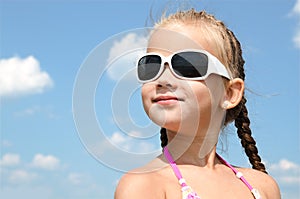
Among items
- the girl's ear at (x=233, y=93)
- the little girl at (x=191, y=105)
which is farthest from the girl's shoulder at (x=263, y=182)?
the girl's ear at (x=233, y=93)

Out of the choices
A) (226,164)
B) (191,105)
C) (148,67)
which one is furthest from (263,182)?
(148,67)

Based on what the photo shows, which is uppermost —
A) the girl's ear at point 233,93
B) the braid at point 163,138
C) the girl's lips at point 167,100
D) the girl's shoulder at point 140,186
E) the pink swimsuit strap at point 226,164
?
the girl's ear at point 233,93

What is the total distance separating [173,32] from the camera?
12.9ft

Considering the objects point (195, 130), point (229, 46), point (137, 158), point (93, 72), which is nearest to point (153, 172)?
point (137, 158)

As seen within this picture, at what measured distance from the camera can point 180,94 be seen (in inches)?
146

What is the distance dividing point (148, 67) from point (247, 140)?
4.18 feet

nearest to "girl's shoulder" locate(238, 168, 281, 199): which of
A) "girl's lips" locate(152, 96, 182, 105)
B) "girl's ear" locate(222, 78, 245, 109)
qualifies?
"girl's ear" locate(222, 78, 245, 109)

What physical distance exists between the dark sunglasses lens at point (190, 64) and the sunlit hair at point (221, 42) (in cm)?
20

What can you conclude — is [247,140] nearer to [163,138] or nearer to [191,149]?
[163,138]

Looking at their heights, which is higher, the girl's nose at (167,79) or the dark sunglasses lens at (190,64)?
the dark sunglasses lens at (190,64)

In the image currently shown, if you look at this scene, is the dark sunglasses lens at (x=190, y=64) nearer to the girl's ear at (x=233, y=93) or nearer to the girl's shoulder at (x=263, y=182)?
the girl's ear at (x=233, y=93)

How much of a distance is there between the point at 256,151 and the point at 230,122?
46 centimetres

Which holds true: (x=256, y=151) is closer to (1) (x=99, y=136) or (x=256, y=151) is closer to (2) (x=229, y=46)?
(2) (x=229, y=46)

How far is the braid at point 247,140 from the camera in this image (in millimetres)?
4609
